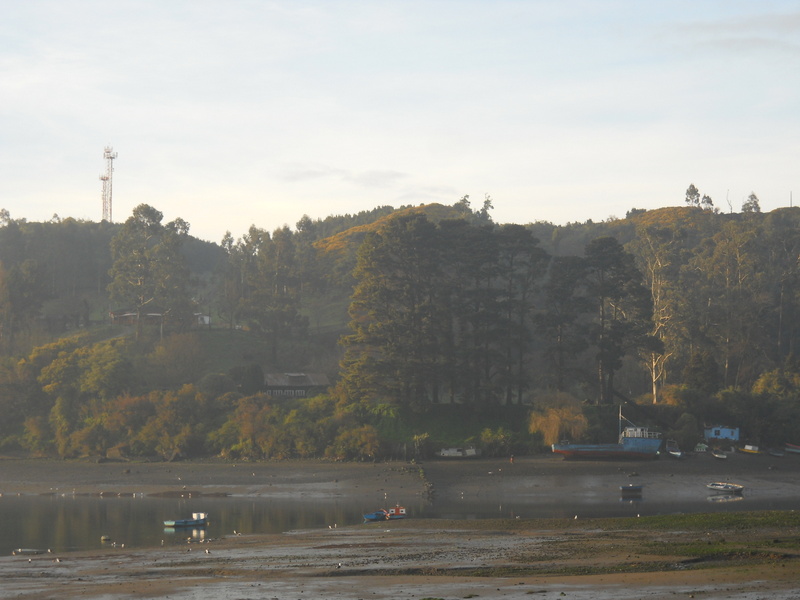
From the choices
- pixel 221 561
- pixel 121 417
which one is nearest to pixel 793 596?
pixel 221 561

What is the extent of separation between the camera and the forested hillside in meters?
78.6

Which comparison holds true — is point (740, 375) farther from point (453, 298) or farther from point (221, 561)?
point (221, 561)

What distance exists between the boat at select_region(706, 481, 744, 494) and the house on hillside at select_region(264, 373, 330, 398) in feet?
132

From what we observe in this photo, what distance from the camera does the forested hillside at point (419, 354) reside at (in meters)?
78.6

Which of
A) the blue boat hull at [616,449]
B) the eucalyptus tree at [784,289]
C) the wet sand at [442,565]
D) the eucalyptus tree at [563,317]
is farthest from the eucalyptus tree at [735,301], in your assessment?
the wet sand at [442,565]

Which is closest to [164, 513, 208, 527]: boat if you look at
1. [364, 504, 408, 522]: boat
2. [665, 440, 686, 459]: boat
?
[364, 504, 408, 522]: boat

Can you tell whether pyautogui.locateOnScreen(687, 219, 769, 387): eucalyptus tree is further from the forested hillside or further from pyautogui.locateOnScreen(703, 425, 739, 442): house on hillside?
pyautogui.locateOnScreen(703, 425, 739, 442): house on hillside

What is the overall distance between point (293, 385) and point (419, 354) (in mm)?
15628

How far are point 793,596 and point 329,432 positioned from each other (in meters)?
56.6

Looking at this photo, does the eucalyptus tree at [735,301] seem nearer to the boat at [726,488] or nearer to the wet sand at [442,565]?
the boat at [726,488]

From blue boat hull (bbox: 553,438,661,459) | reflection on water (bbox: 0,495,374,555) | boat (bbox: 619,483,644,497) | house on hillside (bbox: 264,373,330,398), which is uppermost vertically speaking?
house on hillside (bbox: 264,373,330,398)

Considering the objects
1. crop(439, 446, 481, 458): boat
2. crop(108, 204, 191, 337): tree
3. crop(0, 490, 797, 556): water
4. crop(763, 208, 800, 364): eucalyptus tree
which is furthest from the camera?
crop(763, 208, 800, 364): eucalyptus tree

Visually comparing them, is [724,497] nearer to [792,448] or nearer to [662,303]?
[792,448]

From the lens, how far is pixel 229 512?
2151 inches
